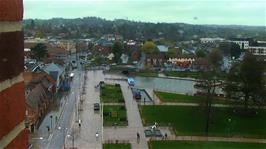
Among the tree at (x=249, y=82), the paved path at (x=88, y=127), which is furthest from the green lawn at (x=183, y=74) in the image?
the tree at (x=249, y=82)

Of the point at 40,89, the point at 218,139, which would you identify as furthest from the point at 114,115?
the point at 218,139

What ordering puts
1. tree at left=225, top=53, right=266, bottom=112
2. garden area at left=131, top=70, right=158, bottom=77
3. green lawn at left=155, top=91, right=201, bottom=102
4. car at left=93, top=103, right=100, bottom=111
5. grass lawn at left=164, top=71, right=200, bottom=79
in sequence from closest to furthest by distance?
tree at left=225, top=53, right=266, bottom=112, car at left=93, top=103, right=100, bottom=111, green lawn at left=155, top=91, right=201, bottom=102, grass lawn at left=164, top=71, right=200, bottom=79, garden area at left=131, top=70, right=158, bottom=77

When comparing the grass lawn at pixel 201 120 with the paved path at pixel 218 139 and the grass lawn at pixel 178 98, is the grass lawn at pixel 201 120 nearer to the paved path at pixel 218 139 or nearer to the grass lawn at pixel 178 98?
the paved path at pixel 218 139

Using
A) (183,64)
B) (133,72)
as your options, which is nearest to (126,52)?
(183,64)

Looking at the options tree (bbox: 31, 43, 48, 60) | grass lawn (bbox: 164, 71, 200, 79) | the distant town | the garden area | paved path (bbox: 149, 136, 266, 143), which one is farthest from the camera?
tree (bbox: 31, 43, 48, 60)

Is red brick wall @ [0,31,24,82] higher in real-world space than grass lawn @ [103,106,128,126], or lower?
higher

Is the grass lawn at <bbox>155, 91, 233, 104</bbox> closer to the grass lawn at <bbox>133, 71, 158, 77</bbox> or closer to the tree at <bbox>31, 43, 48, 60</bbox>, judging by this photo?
the grass lawn at <bbox>133, 71, 158, 77</bbox>

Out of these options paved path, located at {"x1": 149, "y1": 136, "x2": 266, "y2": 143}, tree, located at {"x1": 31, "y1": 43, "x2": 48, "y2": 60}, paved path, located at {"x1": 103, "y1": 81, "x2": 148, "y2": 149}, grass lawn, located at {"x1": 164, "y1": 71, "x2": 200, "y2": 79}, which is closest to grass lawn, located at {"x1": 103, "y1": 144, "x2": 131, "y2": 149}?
paved path, located at {"x1": 103, "y1": 81, "x2": 148, "y2": 149}
